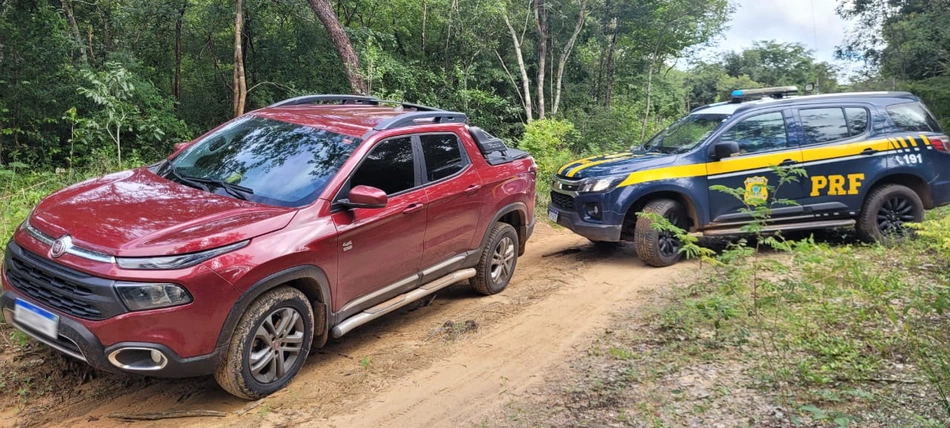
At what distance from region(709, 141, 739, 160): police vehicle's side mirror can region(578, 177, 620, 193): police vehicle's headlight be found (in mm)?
1201

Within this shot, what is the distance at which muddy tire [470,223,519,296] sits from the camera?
5859 mm

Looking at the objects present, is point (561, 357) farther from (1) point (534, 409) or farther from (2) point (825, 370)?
(2) point (825, 370)

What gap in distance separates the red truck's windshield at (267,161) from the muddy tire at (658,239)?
3829 mm

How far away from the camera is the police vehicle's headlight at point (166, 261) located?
321cm

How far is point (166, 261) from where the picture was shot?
3252 millimetres

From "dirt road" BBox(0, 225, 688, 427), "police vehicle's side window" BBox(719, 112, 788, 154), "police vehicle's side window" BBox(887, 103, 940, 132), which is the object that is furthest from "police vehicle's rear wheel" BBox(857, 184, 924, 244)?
"dirt road" BBox(0, 225, 688, 427)

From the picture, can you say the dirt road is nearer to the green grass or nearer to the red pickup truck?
the red pickup truck

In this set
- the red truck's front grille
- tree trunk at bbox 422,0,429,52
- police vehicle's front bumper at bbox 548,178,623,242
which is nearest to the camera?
the red truck's front grille

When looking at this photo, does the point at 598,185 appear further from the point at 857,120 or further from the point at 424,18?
the point at 424,18

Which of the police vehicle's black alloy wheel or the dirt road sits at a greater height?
the police vehicle's black alloy wheel

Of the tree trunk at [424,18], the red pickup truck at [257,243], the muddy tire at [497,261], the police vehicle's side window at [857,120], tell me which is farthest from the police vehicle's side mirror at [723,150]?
the tree trunk at [424,18]

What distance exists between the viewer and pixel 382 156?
4.67 meters

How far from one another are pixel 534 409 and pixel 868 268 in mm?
4197

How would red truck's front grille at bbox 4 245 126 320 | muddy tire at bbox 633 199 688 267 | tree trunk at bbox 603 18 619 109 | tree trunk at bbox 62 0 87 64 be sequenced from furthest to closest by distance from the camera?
tree trunk at bbox 603 18 619 109, tree trunk at bbox 62 0 87 64, muddy tire at bbox 633 199 688 267, red truck's front grille at bbox 4 245 126 320
